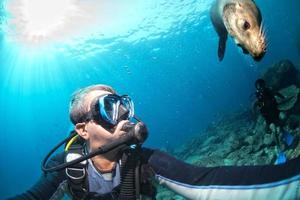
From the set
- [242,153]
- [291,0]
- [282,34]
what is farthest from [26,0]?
[282,34]

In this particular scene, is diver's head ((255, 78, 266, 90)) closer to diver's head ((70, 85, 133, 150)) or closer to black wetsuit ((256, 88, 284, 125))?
black wetsuit ((256, 88, 284, 125))

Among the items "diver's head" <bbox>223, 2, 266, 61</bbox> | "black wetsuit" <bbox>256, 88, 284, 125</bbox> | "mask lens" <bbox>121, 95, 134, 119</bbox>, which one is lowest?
"black wetsuit" <bbox>256, 88, 284, 125</bbox>

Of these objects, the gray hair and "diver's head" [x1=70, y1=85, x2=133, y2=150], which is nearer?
"diver's head" [x1=70, y1=85, x2=133, y2=150]

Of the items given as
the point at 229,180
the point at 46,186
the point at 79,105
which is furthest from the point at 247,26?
the point at 46,186

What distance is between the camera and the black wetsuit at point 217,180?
5.55ft

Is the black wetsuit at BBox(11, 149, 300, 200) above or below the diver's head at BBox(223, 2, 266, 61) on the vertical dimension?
below

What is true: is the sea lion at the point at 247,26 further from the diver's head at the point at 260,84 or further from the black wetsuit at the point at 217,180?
the diver's head at the point at 260,84

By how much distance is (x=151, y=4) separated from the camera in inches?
1103

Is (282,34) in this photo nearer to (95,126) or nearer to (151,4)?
(151,4)

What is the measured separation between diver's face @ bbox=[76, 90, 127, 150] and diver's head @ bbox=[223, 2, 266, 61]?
1790mm

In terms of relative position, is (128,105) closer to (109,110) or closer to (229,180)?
(109,110)

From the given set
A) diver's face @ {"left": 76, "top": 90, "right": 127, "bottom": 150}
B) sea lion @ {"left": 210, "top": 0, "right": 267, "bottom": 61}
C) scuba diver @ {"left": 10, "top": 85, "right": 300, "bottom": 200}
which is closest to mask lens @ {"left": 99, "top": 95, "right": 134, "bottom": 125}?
scuba diver @ {"left": 10, "top": 85, "right": 300, "bottom": 200}

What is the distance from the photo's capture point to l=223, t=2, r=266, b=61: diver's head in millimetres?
1535

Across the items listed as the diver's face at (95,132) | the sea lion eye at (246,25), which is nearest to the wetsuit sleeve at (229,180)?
the diver's face at (95,132)
